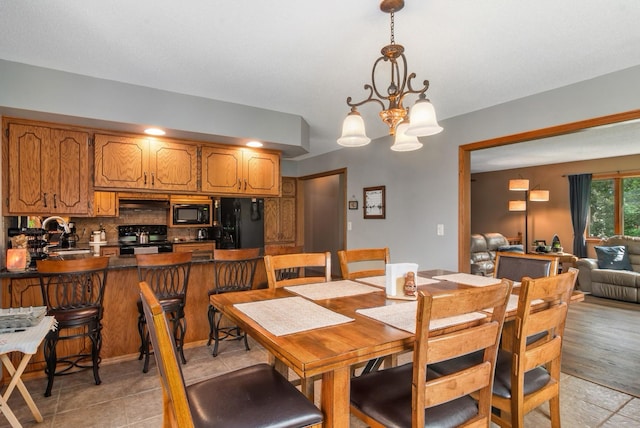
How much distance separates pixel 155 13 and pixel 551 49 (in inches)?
95.7

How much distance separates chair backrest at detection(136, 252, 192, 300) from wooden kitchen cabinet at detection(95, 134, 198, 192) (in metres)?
0.95

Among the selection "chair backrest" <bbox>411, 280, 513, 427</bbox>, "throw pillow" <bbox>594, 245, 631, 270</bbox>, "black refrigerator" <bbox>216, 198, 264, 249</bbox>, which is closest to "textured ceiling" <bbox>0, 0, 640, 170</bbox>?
"chair backrest" <bbox>411, 280, 513, 427</bbox>

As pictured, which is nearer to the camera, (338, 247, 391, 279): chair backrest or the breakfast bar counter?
(338, 247, 391, 279): chair backrest

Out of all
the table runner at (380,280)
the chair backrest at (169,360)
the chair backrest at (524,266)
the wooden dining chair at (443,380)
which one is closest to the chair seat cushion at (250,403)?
→ the chair backrest at (169,360)

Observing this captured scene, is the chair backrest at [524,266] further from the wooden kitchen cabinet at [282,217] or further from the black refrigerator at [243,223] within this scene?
the wooden kitchen cabinet at [282,217]

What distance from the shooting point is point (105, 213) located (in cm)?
495

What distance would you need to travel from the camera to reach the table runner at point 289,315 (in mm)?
1338

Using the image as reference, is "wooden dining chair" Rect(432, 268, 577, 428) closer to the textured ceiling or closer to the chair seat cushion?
the chair seat cushion

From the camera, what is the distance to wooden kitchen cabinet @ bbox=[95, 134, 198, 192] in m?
3.21

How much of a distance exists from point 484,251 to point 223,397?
17.6 ft

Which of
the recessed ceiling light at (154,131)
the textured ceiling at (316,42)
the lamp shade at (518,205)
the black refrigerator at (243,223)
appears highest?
the textured ceiling at (316,42)

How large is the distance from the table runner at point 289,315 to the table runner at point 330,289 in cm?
13

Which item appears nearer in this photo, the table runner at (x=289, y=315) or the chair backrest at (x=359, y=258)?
the table runner at (x=289, y=315)

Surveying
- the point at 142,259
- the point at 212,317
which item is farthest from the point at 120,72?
the point at 212,317
